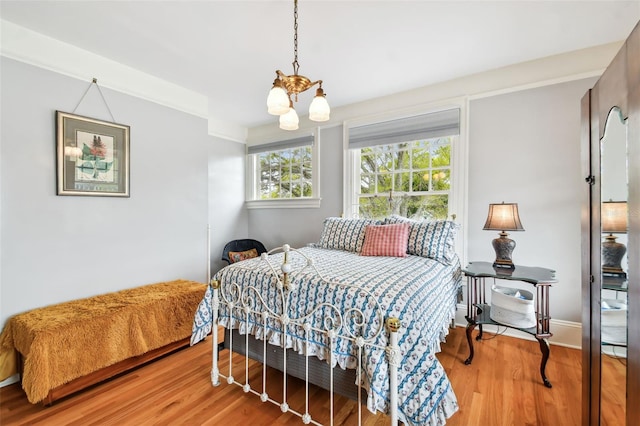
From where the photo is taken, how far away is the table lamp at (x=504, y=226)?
2.30 m

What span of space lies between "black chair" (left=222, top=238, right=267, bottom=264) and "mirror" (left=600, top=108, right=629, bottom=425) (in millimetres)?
3556

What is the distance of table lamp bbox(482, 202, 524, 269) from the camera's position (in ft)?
7.55

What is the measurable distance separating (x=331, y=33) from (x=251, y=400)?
2.63m

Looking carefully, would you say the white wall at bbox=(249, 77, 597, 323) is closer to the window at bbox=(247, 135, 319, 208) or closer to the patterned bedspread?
the patterned bedspread

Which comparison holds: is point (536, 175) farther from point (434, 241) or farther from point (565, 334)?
point (565, 334)

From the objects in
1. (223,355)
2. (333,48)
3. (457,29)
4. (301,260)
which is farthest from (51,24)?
(457,29)

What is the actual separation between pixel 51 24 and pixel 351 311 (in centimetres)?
291

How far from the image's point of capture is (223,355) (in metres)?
2.37

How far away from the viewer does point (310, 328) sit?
1.47m

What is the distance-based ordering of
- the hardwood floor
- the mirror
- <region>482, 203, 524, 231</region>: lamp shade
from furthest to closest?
<region>482, 203, 524, 231</region>: lamp shade < the hardwood floor < the mirror

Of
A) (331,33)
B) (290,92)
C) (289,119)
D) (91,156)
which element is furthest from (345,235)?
(91,156)

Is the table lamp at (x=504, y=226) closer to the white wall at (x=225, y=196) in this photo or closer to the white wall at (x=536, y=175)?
the white wall at (x=536, y=175)

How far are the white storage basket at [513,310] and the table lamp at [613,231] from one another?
995mm

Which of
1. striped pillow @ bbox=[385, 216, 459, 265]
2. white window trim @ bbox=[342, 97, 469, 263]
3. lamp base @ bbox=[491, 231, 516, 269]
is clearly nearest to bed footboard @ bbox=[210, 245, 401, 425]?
striped pillow @ bbox=[385, 216, 459, 265]
